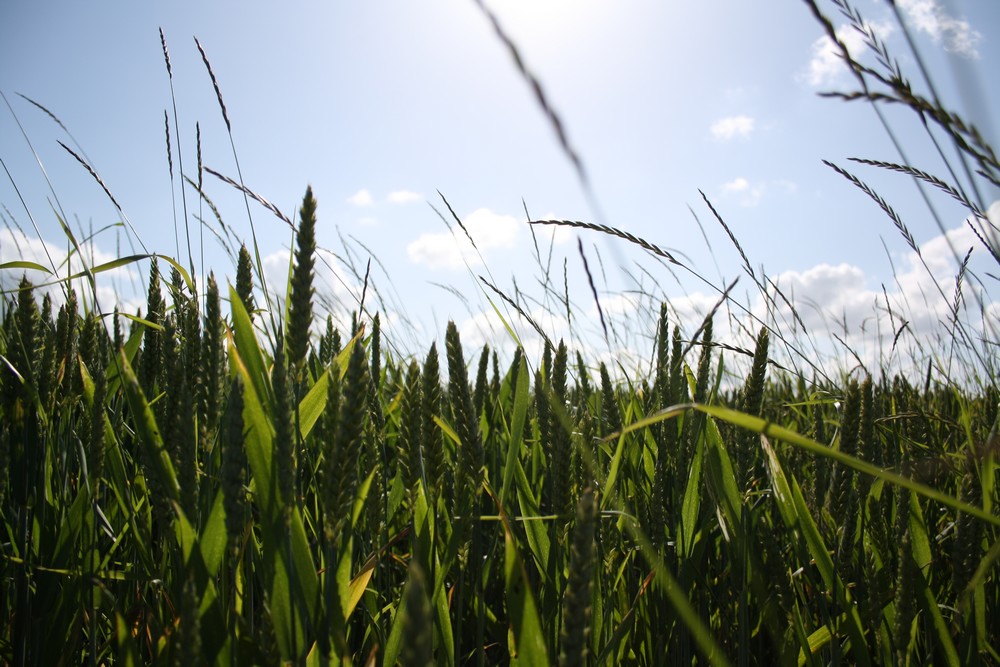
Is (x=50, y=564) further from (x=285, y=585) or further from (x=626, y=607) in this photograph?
(x=626, y=607)

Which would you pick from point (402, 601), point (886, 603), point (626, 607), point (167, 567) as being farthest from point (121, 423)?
point (886, 603)

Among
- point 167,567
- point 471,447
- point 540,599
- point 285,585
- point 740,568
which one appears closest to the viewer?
point 285,585

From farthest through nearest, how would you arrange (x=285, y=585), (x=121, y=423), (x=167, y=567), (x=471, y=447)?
(x=121, y=423)
(x=167, y=567)
(x=471, y=447)
(x=285, y=585)

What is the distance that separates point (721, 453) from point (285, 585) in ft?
3.22

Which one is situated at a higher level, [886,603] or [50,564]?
[50,564]

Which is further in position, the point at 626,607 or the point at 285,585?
the point at 626,607

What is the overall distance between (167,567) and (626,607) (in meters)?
0.93

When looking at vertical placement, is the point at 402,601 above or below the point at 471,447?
below

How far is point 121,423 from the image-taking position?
5.12ft

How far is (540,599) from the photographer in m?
1.32

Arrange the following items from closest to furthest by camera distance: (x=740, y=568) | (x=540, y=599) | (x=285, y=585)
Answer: (x=285, y=585), (x=740, y=568), (x=540, y=599)

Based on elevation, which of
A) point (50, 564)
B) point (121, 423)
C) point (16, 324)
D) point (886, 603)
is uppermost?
point (16, 324)

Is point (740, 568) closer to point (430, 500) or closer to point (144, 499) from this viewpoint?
point (430, 500)

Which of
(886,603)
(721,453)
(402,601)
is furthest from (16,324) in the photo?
(886,603)
